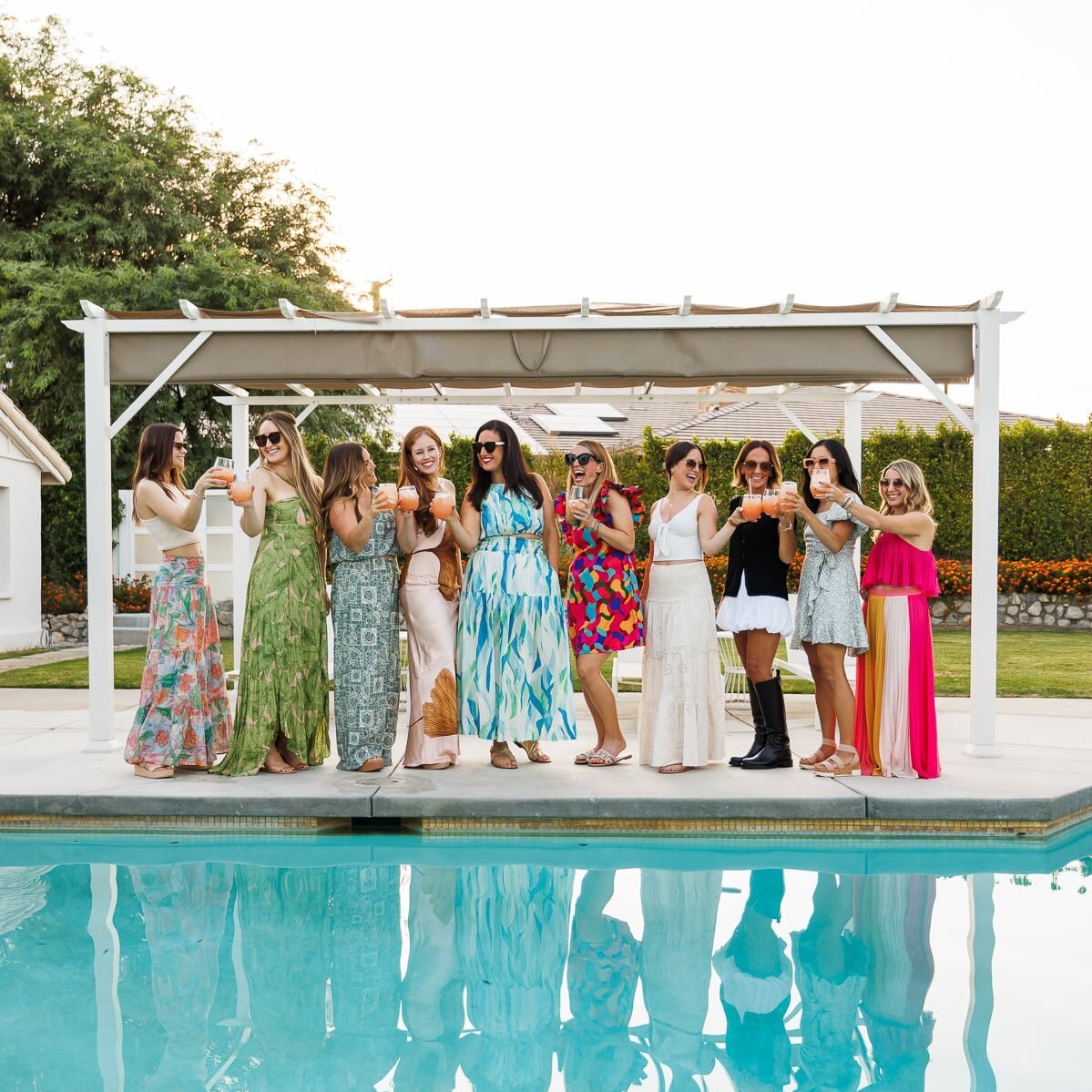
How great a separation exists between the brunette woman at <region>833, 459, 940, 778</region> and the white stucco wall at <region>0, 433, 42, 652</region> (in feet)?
41.4

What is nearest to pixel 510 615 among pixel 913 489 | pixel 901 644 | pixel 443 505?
pixel 443 505

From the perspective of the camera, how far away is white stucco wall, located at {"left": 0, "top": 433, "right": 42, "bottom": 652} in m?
15.0

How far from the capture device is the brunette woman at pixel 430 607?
5984mm

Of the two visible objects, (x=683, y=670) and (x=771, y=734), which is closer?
(x=683, y=670)

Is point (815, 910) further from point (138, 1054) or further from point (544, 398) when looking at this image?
point (544, 398)

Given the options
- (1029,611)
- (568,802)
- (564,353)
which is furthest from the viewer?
(1029,611)

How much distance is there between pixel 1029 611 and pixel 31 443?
51.3 ft

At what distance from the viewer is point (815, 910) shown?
450cm

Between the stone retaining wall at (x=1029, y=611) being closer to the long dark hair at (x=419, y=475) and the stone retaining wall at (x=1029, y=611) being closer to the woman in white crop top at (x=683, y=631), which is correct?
the woman in white crop top at (x=683, y=631)

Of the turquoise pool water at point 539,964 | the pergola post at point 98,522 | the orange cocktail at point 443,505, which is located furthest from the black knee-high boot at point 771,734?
the pergola post at point 98,522

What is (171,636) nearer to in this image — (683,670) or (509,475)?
(509,475)

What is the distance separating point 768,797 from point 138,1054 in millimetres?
3311

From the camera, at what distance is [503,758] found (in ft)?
20.6

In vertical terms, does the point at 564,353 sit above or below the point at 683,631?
above
